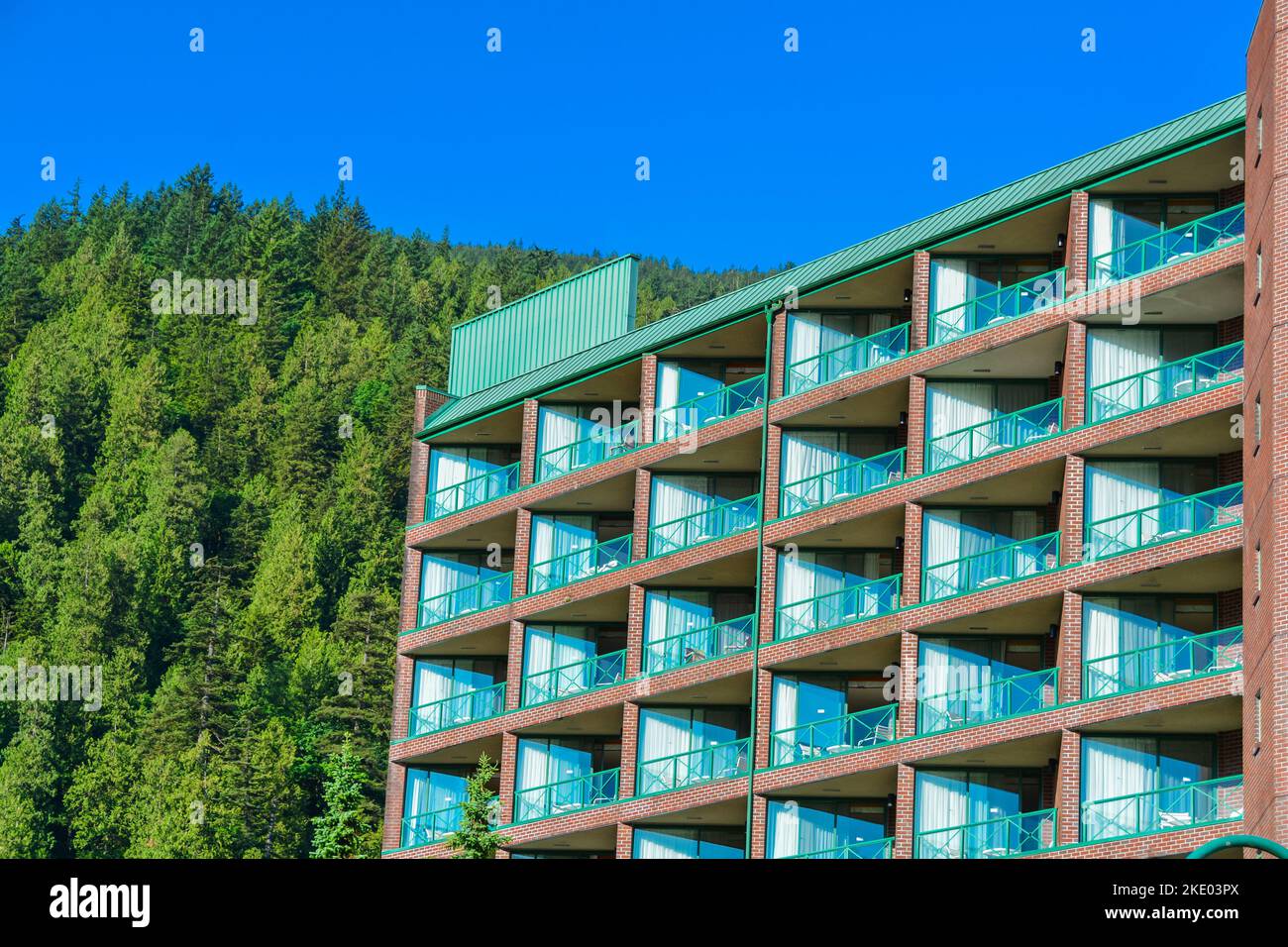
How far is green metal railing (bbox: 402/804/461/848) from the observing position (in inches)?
2704

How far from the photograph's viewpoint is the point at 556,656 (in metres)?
68.2

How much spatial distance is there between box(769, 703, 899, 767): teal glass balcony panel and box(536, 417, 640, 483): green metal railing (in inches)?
453

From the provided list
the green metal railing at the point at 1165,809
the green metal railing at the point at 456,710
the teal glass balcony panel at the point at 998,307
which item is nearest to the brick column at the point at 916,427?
the teal glass balcony panel at the point at 998,307

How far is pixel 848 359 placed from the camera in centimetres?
6188

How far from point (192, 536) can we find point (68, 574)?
11464 millimetres

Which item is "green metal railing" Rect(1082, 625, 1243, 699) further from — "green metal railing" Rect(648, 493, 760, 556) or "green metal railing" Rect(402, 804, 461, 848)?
"green metal railing" Rect(402, 804, 461, 848)

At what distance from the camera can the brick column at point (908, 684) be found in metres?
56.6

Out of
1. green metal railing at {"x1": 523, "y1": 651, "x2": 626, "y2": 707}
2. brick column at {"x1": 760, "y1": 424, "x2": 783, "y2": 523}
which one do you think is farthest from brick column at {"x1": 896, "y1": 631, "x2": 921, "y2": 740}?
green metal railing at {"x1": 523, "y1": 651, "x2": 626, "y2": 707}

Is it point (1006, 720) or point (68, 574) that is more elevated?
point (68, 574)

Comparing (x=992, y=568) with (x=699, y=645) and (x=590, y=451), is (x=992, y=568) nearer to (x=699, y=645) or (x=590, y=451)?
(x=699, y=645)

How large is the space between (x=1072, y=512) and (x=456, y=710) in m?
24.9
